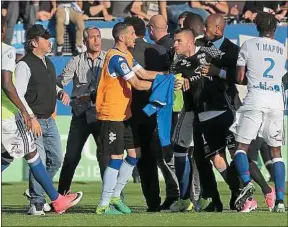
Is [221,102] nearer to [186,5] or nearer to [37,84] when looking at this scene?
[37,84]

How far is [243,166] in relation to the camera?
1362 centimetres

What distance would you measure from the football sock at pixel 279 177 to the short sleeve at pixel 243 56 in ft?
4.39

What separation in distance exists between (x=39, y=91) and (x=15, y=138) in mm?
1540

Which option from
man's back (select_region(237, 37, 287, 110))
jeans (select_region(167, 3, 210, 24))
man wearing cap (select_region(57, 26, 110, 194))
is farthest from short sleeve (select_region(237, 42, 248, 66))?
jeans (select_region(167, 3, 210, 24))

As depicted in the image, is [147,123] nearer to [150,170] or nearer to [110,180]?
[150,170]

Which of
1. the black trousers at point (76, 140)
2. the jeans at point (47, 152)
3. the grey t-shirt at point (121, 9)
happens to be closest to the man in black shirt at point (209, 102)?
the black trousers at point (76, 140)

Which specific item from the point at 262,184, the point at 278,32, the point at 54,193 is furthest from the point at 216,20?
the point at 278,32

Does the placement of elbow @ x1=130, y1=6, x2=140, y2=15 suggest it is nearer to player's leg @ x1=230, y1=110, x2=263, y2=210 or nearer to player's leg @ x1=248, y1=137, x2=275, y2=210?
player's leg @ x1=248, y1=137, x2=275, y2=210

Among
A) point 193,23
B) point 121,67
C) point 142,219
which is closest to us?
point 142,219

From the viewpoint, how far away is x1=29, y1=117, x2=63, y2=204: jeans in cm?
1444

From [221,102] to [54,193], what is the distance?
8.29ft

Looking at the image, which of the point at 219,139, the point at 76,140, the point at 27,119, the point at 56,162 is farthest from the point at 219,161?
the point at 27,119

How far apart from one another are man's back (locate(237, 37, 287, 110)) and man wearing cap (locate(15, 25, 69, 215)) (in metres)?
2.74

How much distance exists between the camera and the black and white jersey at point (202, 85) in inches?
557
